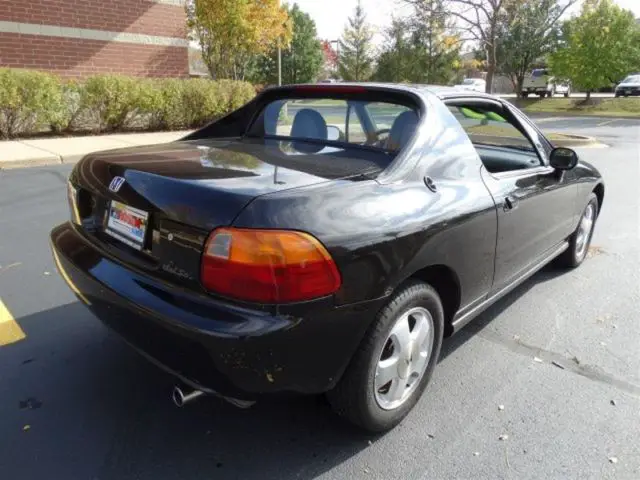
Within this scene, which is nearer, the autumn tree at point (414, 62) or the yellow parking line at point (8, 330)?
the yellow parking line at point (8, 330)

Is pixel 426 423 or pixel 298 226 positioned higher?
pixel 298 226

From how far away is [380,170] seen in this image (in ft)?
7.56

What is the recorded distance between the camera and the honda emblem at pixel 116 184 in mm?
2287

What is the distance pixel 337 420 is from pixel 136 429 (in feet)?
2.99

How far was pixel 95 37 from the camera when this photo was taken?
14.9 meters

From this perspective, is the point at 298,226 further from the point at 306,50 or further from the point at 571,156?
the point at 306,50

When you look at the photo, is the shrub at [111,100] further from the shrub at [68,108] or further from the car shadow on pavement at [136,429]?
the car shadow on pavement at [136,429]

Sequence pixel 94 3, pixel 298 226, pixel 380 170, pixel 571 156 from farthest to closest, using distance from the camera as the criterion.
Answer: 1. pixel 94 3
2. pixel 571 156
3. pixel 380 170
4. pixel 298 226

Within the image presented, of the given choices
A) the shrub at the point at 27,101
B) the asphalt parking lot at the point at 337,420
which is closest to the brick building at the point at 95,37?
the shrub at the point at 27,101

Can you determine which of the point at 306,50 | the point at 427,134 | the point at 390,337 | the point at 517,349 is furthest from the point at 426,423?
the point at 306,50

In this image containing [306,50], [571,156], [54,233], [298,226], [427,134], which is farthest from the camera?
[306,50]

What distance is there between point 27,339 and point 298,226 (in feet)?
7.07

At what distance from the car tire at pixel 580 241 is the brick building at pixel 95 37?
14.4m

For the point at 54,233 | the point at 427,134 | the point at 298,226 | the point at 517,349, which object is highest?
the point at 427,134
